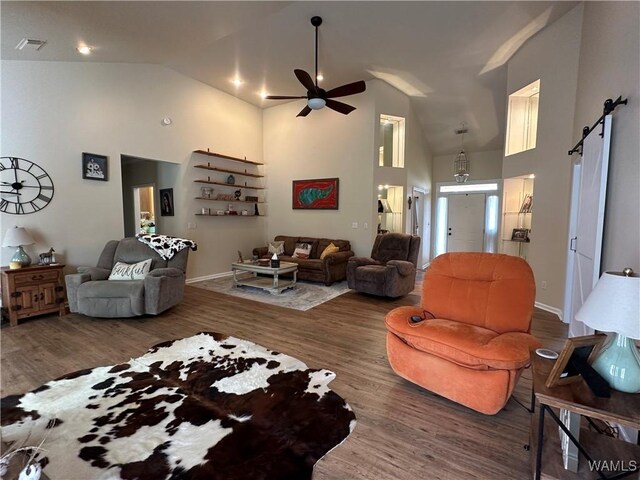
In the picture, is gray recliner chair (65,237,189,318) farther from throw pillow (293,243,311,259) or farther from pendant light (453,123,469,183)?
pendant light (453,123,469,183)

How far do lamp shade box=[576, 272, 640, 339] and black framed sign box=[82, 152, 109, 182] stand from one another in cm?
575

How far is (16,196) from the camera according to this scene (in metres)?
3.78

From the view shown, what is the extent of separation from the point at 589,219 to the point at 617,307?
81.9 inches

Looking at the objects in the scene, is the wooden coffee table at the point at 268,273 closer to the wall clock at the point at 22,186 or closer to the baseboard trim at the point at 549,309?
the wall clock at the point at 22,186

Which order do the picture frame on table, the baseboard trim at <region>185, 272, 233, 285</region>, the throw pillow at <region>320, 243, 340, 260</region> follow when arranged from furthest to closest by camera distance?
the throw pillow at <region>320, 243, 340, 260</region> → the baseboard trim at <region>185, 272, 233, 285</region> → the picture frame on table

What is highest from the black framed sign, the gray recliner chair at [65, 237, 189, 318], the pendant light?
the pendant light

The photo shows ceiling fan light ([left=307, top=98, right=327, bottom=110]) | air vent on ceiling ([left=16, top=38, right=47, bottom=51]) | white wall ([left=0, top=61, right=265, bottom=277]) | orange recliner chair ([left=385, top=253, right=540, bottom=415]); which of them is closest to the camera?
orange recliner chair ([left=385, top=253, right=540, bottom=415])

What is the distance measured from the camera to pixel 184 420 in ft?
6.22

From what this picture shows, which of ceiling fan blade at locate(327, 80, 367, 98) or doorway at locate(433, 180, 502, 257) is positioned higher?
ceiling fan blade at locate(327, 80, 367, 98)

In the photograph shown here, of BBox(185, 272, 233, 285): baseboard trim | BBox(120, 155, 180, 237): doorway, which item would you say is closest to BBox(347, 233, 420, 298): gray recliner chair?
BBox(185, 272, 233, 285): baseboard trim

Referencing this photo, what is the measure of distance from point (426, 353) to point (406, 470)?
2.57 ft

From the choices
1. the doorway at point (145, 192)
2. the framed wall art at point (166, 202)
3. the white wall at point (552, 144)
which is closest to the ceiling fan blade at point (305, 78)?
the doorway at point (145, 192)

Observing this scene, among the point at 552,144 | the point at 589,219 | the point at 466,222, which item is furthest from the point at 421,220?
the point at 589,219

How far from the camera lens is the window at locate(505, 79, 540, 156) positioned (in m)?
4.86
